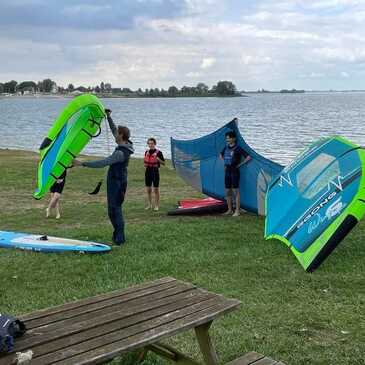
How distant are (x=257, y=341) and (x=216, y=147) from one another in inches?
278

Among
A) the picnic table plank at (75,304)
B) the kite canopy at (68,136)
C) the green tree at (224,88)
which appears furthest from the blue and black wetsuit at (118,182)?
the green tree at (224,88)

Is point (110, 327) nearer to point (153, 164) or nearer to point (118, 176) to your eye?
point (118, 176)

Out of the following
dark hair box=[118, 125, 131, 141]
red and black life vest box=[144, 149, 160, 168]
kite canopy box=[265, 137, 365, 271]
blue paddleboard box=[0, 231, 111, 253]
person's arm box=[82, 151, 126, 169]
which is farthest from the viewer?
red and black life vest box=[144, 149, 160, 168]

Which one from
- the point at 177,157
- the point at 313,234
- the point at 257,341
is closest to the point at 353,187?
the point at 313,234

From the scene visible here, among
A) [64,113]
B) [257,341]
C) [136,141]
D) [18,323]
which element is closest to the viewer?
[18,323]

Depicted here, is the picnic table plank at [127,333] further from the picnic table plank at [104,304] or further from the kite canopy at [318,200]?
the kite canopy at [318,200]

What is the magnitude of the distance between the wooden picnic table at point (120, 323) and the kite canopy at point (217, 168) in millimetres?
6528

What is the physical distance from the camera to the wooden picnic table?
2.90 meters

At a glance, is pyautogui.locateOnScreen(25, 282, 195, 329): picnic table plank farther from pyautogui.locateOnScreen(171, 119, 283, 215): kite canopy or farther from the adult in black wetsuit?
pyautogui.locateOnScreen(171, 119, 283, 215): kite canopy

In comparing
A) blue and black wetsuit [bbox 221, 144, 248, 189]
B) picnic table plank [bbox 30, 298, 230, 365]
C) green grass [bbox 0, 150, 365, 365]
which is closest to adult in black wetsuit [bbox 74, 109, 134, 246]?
green grass [bbox 0, 150, 365, 365]

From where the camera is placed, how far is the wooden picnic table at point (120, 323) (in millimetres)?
2898

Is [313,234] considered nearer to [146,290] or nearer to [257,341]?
[257,341]

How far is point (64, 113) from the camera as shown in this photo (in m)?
9.62

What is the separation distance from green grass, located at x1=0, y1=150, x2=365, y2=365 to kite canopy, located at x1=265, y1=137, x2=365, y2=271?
0.96 ft
